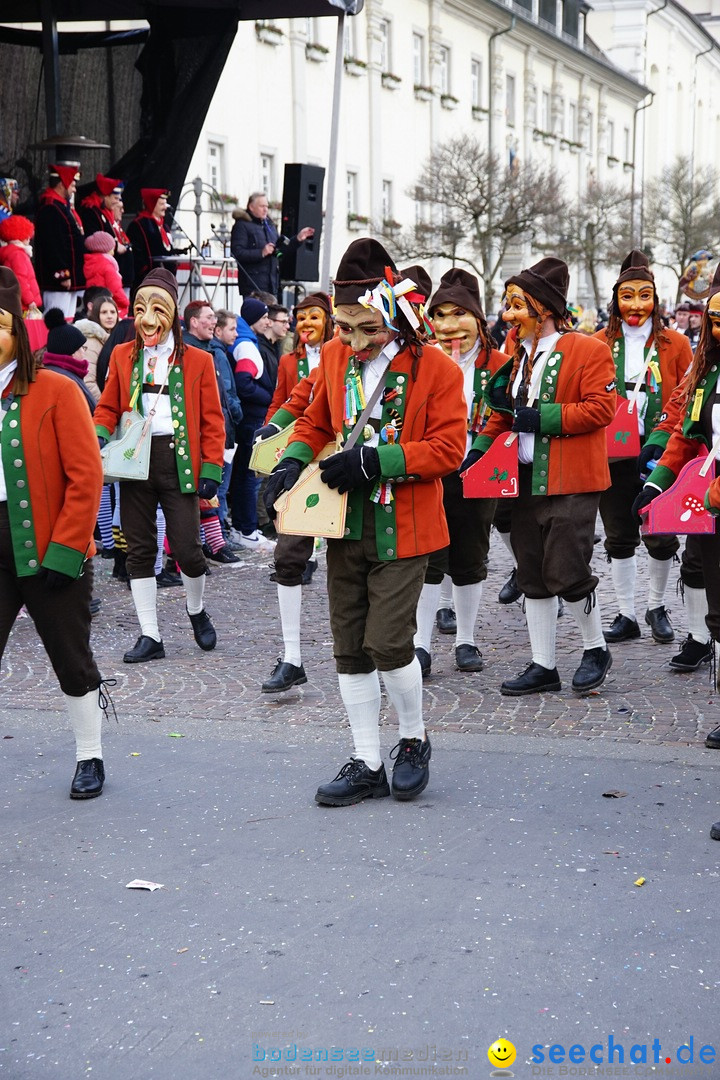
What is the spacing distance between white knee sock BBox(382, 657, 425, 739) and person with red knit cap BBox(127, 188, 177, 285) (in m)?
9.93

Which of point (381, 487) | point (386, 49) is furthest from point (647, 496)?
point (386, 49)

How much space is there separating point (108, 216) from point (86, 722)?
30.3ft

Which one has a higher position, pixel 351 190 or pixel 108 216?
pixel 351 190

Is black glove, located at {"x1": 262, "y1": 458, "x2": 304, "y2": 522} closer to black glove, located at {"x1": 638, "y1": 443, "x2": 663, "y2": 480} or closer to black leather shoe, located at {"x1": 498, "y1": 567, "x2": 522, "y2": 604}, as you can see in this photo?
black glove, located at {"x1": 638, "y1": 443, "x2": 663, "y2": 480}

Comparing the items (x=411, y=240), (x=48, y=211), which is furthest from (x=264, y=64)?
(x=48, y=211)

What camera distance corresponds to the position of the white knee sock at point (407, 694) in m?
5.15

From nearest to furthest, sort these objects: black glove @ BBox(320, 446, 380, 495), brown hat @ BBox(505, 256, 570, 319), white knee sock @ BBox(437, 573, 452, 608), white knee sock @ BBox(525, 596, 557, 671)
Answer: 1. black glove @ BBox(320, 446, 380, 495)
2. brown hat @ BBox(505, 256, 570, 319)
3. white knee sock @ BBox(525, 596, 557, 671)
4. white knee sock @ BBox(437, 573, 452, 608)

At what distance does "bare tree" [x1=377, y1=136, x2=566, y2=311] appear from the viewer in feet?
106

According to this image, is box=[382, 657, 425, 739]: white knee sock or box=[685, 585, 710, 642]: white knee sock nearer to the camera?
box=[382, 657, 425, 739]: white knee sock

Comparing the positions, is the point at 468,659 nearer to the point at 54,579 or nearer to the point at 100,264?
the point at 54,579

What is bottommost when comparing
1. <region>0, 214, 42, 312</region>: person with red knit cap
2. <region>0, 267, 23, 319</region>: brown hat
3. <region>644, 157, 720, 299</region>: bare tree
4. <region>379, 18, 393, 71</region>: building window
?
<region>0, 267, 23, 319</region>: brown hat

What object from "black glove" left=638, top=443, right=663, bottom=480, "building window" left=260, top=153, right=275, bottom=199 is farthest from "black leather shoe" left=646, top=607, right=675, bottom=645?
"building window" left=260, top=153, right=275, bottom=199

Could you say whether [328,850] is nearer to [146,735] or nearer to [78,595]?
[78,595]

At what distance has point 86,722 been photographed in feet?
17.6
